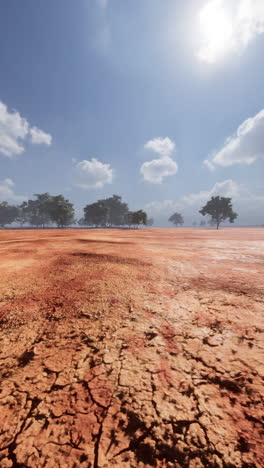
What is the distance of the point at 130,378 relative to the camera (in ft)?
6.24

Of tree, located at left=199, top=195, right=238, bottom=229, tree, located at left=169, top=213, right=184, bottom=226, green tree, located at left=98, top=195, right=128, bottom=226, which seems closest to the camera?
tree, located at left=199, top=195, right=238, bottom=229

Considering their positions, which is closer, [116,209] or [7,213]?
[7,213]

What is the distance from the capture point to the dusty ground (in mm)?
1365

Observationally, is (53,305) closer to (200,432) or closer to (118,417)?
(118,417)

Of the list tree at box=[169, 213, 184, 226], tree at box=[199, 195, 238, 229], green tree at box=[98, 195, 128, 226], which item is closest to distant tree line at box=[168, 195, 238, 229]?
tree at box=[199, 195, 238, 229]

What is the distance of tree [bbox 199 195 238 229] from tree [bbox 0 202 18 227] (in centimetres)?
7883

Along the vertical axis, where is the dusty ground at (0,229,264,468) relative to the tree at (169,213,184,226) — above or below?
below

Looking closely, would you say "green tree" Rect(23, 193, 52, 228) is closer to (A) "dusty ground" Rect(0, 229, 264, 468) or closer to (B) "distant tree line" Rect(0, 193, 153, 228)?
(B) "distant tree line" Rect(0, 193, 153, 228)

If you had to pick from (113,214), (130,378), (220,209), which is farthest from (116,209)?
(130,378)

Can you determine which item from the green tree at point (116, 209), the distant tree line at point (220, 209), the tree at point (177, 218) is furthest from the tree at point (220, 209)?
the tree at point (177, 218)

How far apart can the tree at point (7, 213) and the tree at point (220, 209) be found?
3104 inches

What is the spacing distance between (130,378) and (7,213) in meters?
91.1

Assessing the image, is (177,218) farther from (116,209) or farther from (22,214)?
(22,214)

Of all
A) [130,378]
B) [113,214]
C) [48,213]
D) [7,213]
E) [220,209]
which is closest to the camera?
[130,378]
